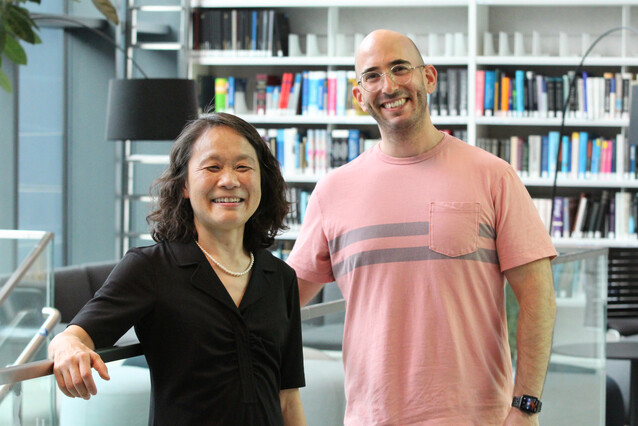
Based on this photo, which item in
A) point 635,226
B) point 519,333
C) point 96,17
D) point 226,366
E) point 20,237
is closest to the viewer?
point 226,366

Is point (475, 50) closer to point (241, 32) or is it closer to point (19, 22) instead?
point (241, 32)

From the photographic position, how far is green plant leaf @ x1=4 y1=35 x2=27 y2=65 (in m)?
1.54

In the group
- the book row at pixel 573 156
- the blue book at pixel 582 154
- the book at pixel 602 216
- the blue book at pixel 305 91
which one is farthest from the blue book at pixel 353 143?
the book at pixel 602 216

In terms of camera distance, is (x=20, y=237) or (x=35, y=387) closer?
(x=35, y=387)

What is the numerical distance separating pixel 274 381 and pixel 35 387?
1.21ft

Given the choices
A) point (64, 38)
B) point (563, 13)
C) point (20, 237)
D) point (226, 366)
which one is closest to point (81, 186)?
point (64, 38)

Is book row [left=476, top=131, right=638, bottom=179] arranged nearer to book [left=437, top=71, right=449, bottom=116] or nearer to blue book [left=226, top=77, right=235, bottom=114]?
book [left=437, top=71, right=449, bottom=116]

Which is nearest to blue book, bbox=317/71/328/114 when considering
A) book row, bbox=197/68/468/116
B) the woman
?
book row, bbox=197/68/468/116

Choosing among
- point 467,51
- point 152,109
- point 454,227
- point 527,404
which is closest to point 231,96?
point 152,109

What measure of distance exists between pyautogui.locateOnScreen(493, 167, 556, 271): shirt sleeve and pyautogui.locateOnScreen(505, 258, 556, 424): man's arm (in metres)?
0.03

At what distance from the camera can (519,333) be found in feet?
5.96

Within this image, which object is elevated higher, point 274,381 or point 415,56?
point 415,56

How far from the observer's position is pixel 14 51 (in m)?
1.57

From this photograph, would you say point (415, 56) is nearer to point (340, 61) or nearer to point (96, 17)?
point (340, 61)
